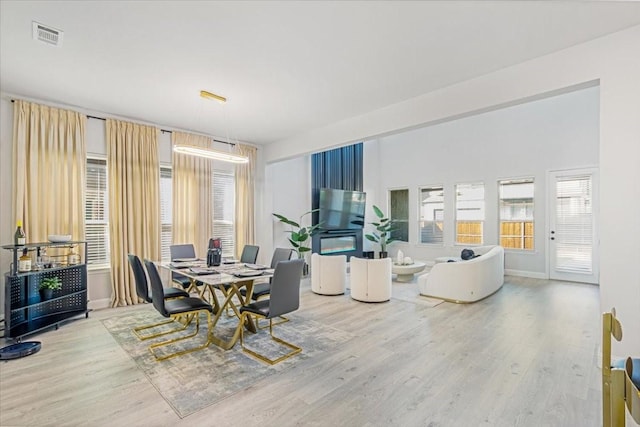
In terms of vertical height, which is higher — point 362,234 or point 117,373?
point 362,234

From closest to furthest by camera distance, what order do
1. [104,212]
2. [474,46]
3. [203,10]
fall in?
[203,10] → [474,46] → [104,212]

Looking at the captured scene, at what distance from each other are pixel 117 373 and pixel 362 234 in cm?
703

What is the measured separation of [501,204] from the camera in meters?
7.58

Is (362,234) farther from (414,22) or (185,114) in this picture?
(414,22)

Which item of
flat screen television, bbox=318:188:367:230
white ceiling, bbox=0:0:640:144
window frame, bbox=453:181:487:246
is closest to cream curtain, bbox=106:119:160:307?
white ceiling, bbox=0:0:640:144

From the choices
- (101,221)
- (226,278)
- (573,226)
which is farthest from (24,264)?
(573,226)

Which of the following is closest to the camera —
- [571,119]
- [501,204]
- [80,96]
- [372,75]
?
[372,75]

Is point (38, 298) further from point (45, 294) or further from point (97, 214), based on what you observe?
point (97, 214)

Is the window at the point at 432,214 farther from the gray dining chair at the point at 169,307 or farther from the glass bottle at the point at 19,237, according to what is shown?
the glass bottle at the point at 19,237

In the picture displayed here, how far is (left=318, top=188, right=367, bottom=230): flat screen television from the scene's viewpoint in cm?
775

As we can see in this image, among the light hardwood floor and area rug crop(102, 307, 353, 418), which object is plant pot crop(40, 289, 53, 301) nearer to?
the light hardwood floor

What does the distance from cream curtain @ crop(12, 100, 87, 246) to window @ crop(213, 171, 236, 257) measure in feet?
6.91

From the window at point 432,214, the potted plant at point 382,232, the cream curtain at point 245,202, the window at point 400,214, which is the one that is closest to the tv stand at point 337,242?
the potted plant at point 382,232

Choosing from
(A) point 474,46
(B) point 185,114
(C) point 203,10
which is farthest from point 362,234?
(C) point 203,10
